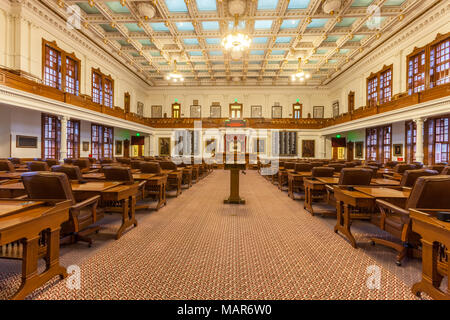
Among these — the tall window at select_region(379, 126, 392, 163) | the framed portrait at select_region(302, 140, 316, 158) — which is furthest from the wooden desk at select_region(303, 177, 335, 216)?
the framed portrait at select_region(302, 140, 316, 158)

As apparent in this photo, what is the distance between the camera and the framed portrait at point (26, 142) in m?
9.97

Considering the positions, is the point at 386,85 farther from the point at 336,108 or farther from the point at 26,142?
the point at 26,142

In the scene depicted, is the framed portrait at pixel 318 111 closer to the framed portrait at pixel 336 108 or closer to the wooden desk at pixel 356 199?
the framed portrait at pixel 336 108

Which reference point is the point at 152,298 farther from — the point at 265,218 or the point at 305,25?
the point at 305,25

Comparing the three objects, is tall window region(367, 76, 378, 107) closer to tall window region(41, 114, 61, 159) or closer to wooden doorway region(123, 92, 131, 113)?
wooden doorway region(123, 92, 131, 113)

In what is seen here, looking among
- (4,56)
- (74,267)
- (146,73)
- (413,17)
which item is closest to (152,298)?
(74,267)

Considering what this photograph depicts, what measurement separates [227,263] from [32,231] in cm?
204

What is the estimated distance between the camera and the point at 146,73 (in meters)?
19.8

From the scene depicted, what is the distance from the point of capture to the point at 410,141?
11.8 metres

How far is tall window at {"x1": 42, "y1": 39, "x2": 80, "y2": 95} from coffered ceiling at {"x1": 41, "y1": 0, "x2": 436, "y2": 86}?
199 cm

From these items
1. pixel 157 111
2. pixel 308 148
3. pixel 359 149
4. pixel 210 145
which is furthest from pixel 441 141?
pixel 157 111

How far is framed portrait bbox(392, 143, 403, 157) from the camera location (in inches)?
490

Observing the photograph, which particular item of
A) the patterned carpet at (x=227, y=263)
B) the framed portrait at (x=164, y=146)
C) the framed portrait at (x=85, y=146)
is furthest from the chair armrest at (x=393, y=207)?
the framed portrait at (x=164, y=146)

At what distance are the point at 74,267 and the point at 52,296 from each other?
556 millimetres
